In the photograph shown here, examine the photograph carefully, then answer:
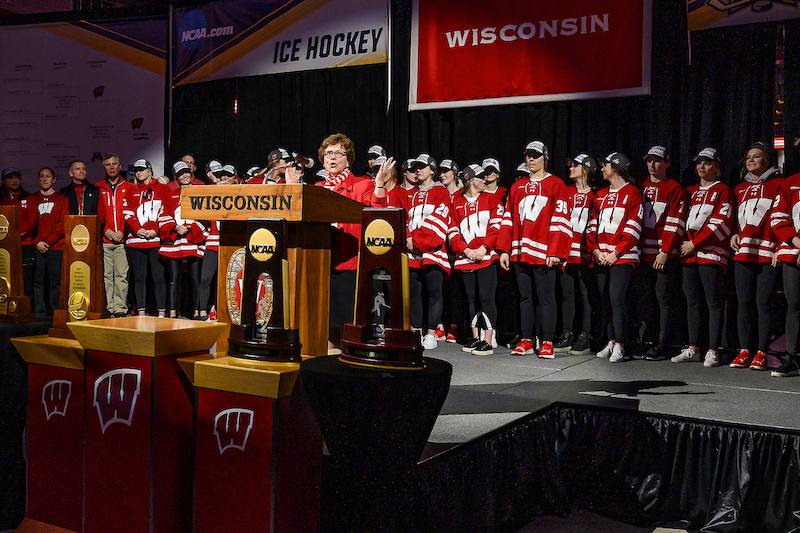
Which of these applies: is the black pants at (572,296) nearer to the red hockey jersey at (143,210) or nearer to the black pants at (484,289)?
the black pants at (484,289)

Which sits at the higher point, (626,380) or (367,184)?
(367,184)

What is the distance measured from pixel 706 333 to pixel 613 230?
1.12m

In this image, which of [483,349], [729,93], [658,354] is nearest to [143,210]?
[483,349]

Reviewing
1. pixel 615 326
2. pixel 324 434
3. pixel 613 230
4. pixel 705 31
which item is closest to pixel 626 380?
pixel 615 326

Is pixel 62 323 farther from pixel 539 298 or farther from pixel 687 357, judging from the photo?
pixel 687 357

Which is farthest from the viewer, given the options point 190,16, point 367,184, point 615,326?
point 190,16

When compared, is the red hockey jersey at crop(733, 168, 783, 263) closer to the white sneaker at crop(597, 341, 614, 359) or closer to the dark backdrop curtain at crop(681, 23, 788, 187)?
the dark backdrop curtain at crop(681, 23, 788, 187)

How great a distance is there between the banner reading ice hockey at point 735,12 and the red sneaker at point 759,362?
220 cm

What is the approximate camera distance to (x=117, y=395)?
174cm

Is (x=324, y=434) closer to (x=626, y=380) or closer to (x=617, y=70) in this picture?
(x=626, y=380)

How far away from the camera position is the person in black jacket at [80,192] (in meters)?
6.71

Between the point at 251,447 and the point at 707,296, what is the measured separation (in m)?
3.64

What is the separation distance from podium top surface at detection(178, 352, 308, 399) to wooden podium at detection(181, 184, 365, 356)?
0.55 ft

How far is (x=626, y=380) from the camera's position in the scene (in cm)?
360
